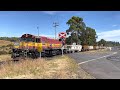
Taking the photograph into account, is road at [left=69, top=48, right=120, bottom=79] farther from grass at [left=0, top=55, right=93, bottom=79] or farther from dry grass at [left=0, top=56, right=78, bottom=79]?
dry grass at [left=0, top=56, right=78, bottom=79]

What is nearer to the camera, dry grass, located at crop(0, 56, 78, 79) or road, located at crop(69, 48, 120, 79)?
dry grass, located at crop(0, 56, 78, 79)

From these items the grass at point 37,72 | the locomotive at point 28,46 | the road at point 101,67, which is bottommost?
the road at point 101,67

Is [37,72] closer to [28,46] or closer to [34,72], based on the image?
[34,72]

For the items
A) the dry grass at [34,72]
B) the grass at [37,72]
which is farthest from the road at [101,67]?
the dry grass at [34,72]

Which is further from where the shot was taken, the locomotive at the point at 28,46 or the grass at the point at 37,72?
the locomotive at the point at 28,46

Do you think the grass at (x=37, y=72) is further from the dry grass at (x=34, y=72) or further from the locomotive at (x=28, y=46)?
the locomotive at (x=28, y=46)

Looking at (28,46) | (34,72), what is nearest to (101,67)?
(34,72)

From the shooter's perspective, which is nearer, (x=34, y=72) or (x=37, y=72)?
(x=34, y=72)

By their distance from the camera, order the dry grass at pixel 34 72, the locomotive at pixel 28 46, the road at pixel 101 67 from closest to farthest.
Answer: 1. the dry grass at pixel 34 72
2. the road at pixel 101 67
3. the locomotive at pixel 28 46

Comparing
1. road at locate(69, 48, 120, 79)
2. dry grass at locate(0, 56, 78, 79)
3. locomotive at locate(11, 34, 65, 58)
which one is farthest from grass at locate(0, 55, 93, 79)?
locomotive at locate(11, 34, 65, 58)
